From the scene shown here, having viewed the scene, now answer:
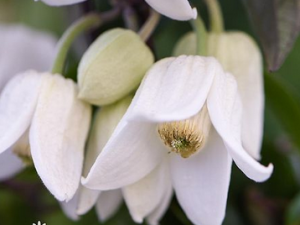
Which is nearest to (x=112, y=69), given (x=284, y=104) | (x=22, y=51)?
(x=284, y=104)

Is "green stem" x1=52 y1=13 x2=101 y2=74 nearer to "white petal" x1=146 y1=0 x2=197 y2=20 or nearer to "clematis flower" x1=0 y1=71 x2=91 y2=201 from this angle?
"clematis flower" x1=0 y1=71 x2=91 y2=201

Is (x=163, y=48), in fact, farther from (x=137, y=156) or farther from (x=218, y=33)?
(x=137, y=156)

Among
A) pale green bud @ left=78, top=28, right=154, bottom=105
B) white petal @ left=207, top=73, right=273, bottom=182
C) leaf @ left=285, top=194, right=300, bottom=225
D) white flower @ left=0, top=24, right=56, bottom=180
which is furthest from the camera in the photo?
white flower @ left=0, top=24, right=56, bottom=180

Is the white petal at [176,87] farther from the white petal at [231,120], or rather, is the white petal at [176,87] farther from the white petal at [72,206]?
the white petal at [72,206]

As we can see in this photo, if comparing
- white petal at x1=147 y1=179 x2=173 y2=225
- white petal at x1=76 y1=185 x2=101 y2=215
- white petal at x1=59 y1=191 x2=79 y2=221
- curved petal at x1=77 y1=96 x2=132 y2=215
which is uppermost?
curved petal at x1=77 y1=96 x2=132 y2=215

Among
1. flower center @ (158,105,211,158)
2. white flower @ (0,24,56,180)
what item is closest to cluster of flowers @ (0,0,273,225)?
flower center @ (158,105,211,158)

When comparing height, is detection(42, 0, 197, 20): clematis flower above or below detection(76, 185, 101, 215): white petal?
above

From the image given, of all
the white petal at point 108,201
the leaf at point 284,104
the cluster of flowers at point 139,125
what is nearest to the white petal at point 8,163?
the cluster of flowers at point 139,125

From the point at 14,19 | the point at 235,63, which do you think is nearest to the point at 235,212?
the point at 235,63
